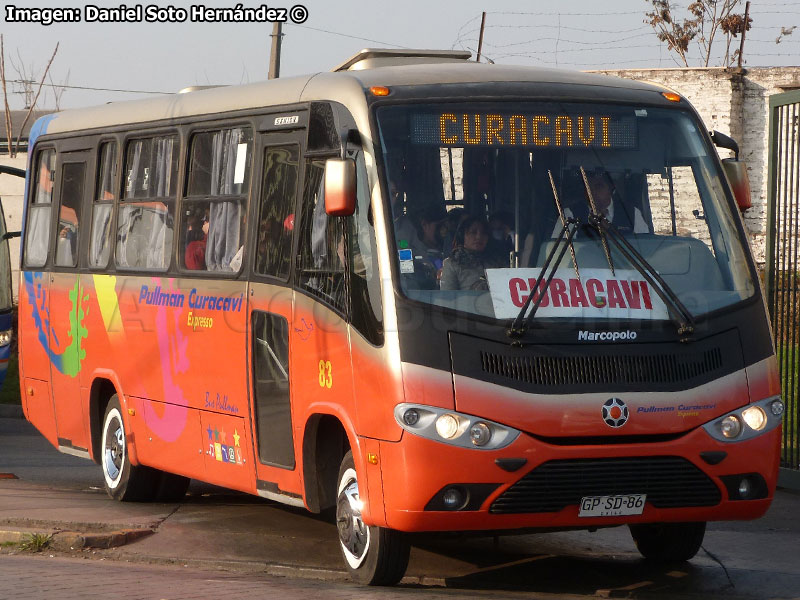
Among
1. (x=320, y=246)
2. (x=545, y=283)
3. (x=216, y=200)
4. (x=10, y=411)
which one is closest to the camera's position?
(x=545, y=283)

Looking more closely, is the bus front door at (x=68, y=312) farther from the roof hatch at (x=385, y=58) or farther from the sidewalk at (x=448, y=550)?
the roof hatch at (x=385, y=58)

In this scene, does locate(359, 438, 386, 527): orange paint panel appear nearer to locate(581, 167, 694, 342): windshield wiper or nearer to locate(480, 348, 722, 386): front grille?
locate(480, 348, 722, 386): front grille

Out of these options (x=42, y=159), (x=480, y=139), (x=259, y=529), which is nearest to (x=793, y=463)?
(x=259, y=529)

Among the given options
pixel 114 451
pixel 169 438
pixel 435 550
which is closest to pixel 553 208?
pixel 435 550

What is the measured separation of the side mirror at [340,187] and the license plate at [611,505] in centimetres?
195

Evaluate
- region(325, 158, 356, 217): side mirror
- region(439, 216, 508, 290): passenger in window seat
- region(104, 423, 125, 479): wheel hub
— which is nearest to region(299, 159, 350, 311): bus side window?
region(325, 158, 356, 217): side mirror

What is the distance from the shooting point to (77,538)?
9.31m

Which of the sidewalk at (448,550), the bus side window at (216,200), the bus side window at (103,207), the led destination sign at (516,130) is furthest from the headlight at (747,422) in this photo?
the bus side window at (103,207)

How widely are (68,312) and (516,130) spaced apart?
5.50 metres

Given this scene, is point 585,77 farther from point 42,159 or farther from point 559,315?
point 42,159

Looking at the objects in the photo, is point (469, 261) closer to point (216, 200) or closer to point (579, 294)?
point (579, 294)

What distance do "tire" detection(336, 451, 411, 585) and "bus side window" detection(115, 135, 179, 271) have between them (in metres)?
3.14

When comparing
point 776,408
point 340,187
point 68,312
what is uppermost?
point 340,187

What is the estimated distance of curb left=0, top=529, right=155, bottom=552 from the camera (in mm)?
9305
